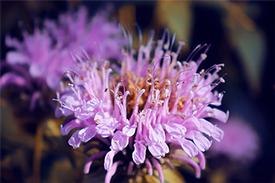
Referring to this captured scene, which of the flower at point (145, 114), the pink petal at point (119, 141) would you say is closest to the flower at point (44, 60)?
the flower at point (145, 114)

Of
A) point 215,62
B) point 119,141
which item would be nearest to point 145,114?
point 119,141

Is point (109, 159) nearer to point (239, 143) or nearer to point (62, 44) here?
point (62, 44)

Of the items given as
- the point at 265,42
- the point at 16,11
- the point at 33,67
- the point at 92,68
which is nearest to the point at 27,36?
the point at 33,67

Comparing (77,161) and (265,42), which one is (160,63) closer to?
(77,161)

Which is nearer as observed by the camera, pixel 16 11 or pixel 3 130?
pixel 3 130

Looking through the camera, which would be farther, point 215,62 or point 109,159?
point 215,62

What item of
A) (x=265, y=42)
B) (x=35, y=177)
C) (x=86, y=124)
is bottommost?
(x=35, y=177)
